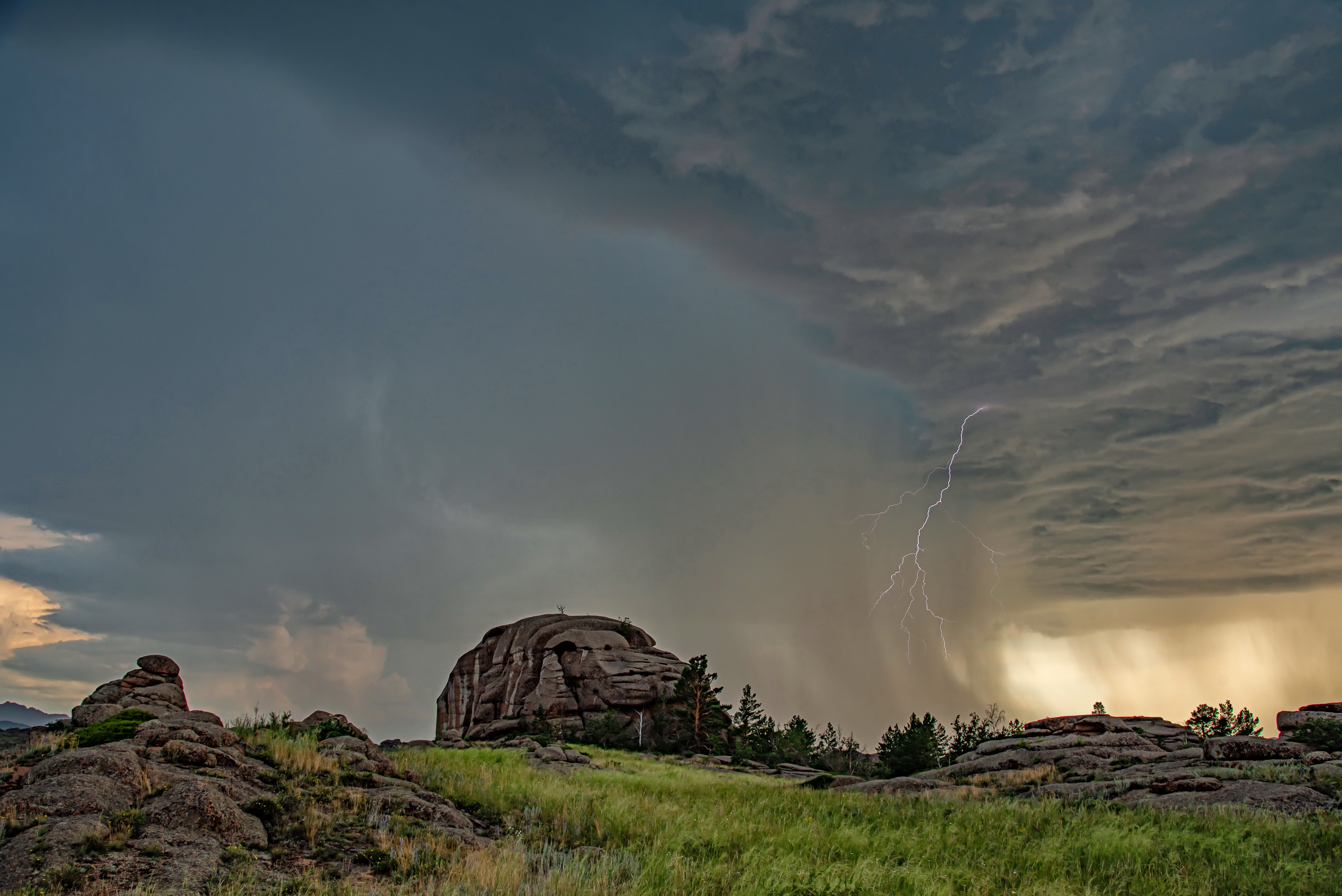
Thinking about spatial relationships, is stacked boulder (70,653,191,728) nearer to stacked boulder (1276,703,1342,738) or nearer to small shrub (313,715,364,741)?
small shrub (313,715,364,741)

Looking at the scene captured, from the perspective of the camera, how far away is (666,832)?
14.4 m

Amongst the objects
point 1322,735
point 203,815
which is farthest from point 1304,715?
point 203,815

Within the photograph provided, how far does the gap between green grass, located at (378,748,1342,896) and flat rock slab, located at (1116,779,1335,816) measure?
4.47 ft

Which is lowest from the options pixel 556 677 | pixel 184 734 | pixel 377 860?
pixel 377 860

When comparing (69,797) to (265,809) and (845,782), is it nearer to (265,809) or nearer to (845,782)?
(265,809)

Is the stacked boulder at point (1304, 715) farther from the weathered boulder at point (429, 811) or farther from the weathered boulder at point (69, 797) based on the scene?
the weathered boulder at point (69, 797)

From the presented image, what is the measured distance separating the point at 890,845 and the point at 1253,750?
23.3 metres

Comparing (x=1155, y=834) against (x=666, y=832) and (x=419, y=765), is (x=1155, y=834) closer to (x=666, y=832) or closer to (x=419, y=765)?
(x=666, y=832)

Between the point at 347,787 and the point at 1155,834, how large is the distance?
1715 centimetres

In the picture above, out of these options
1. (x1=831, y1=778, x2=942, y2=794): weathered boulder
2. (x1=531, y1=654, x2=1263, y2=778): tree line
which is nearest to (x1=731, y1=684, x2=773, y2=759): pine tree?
(x1=531, y1=654, x2=1263, y2=778): tree line

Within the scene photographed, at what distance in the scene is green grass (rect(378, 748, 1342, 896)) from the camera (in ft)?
35.0

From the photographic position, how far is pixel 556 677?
75.4 m

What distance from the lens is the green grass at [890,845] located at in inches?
420

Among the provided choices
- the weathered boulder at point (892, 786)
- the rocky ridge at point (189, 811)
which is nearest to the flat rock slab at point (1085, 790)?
the weathered boulder at point (892, 786)
